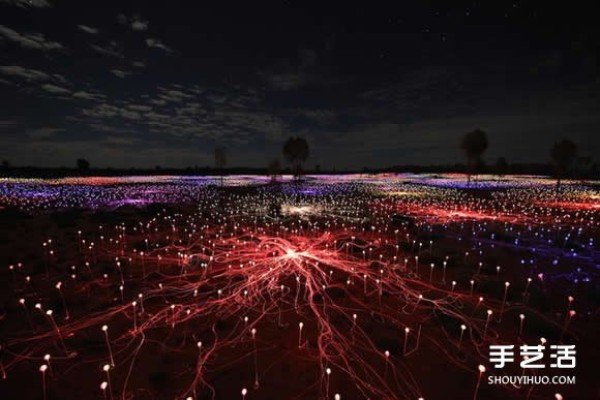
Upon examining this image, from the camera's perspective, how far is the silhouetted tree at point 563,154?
39562 mm

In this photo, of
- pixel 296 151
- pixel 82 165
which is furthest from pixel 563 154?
pixel 82 165

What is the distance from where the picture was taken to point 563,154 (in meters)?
39.9

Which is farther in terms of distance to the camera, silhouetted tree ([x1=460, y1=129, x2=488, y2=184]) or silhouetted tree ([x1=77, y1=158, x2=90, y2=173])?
silhouetted tree ([x1=77, y1=158, x2=90, y2=173])

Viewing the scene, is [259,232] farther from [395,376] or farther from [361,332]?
→ [395,376]

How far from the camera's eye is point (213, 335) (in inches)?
249

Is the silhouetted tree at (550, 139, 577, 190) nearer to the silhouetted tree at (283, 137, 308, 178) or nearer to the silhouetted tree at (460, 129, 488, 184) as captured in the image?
the silhouetted tree at (460, 129, 488, 184)

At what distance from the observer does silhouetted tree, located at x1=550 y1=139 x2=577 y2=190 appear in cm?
3956

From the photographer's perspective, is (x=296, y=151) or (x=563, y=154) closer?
(x=563, y=154)

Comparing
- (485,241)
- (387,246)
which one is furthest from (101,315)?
A: (485,241)

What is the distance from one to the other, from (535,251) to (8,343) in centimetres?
1466

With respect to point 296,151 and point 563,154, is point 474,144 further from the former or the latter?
point 296,151

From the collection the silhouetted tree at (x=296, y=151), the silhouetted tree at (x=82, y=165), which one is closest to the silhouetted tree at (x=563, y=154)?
the silhouetted tree at (x=296, y=151)

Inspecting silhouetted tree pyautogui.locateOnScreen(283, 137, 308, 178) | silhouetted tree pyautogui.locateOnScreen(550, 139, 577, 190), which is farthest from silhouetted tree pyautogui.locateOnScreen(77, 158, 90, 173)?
silhouetted tree pyautogui.locateOnScreen(550, 139, 577, 190)

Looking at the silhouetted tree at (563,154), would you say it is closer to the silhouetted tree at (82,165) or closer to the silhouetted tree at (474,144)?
the silhouetted tree at (474,144)
